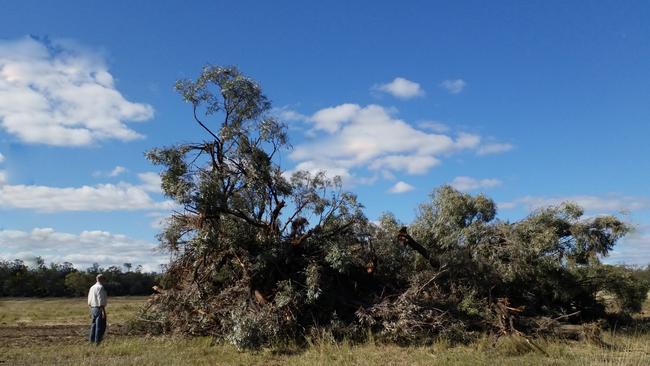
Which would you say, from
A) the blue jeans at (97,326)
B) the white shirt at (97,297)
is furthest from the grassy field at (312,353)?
the white shirt at (97,297)

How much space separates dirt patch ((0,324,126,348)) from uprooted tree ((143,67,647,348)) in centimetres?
178

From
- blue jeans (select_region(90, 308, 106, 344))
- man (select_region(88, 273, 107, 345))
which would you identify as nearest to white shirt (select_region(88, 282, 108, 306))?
man (select_region(88, 273, 107, 345))

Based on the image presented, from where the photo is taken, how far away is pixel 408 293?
538 inches

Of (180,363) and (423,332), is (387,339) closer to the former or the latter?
(423,332)

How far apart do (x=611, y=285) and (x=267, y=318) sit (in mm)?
11412

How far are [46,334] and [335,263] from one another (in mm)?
8029

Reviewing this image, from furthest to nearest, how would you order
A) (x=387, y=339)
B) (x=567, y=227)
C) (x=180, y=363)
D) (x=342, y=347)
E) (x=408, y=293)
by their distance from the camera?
(x=567, y=227), (x=408, y=293), (x=387, y=339), (x=342, y=347), (x=180, y=363)

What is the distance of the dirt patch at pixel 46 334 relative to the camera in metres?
13.0

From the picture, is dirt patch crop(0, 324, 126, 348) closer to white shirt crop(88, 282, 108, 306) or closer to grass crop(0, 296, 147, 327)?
white shirt crop(88, 282, 108, 306)

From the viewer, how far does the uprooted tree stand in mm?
13000

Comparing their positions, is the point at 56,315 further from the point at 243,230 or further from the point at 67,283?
the point at 67,283

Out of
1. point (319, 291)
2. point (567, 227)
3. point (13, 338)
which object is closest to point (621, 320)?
point (567, 227)

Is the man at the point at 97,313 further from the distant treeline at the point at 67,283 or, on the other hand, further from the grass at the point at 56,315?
the distant treeline at the point at 67,283

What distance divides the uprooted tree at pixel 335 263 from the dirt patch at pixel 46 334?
5.85 feet
